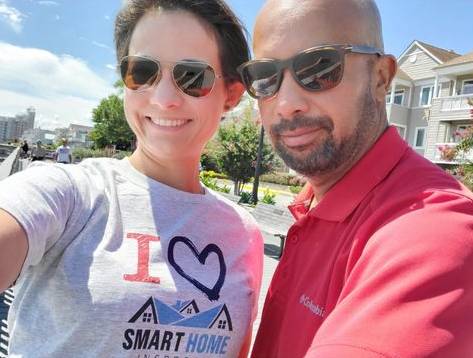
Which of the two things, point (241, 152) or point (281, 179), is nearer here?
point (241, 152)

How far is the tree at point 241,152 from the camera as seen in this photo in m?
19.7

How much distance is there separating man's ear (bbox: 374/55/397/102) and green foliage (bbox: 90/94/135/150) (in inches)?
2188

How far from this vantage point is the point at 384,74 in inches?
73.5

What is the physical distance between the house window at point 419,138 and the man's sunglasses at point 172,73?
110 ft

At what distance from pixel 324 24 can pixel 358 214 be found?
2.42 ft

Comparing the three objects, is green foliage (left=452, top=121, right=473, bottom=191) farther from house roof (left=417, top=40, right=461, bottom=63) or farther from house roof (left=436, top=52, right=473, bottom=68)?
house roof (left=417, top=40, right=461, bottom=63)

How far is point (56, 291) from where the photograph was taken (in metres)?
1.44

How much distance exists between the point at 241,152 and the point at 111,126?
42730mm

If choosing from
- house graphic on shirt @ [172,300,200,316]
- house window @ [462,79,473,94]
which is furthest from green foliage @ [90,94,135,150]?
house graphic on shirt @ [172,300,200,316]

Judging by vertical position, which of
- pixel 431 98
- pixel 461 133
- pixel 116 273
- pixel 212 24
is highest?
pixel 431 98

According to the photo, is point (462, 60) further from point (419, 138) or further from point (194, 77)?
point (194, 77)

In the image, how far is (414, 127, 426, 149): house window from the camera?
3272 cm

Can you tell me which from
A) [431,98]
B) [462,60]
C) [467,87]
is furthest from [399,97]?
[462,60]

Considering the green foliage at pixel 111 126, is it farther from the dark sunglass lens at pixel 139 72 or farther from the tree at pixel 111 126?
the dark sunglass lens at pixel 139 72
